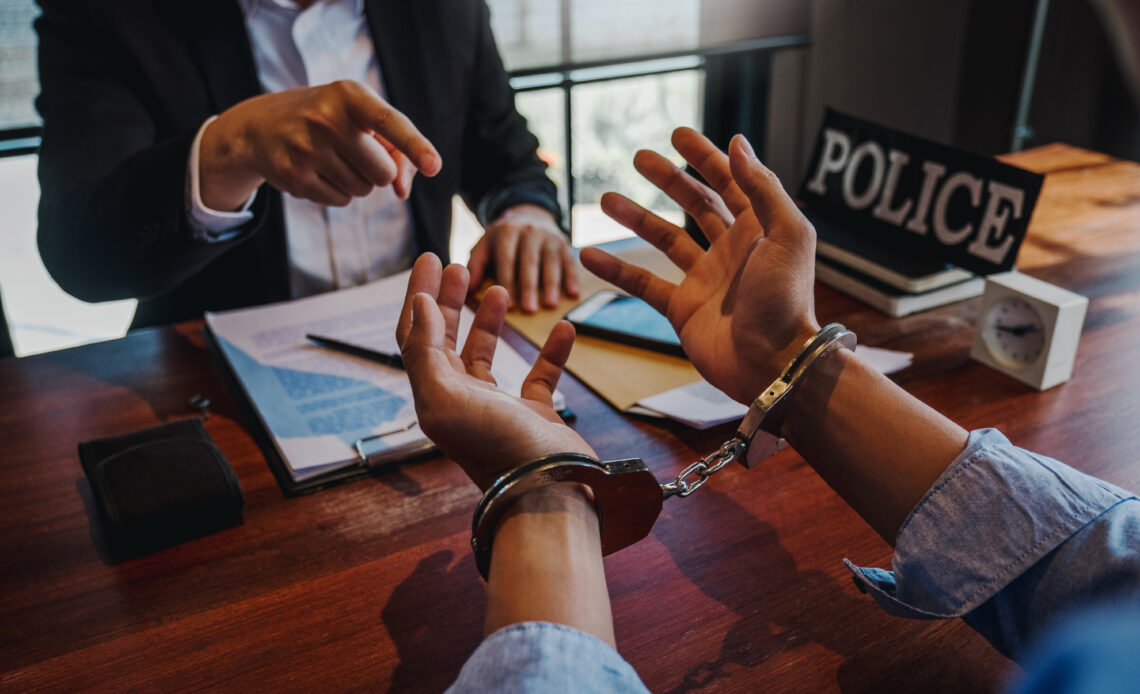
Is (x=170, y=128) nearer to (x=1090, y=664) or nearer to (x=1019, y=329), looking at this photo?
(x=1019, y=329)

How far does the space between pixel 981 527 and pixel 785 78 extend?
2831 millimetres

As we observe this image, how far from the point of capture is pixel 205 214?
1.08m

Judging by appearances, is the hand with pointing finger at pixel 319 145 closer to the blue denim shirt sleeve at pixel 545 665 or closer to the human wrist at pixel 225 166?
the human wrist at pixel 225 166

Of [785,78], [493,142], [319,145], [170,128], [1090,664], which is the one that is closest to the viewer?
[1090,664]

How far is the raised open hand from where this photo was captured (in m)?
0.71

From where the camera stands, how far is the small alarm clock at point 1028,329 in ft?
3.06

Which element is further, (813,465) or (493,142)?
(493,142)

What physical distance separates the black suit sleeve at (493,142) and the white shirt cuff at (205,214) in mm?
530

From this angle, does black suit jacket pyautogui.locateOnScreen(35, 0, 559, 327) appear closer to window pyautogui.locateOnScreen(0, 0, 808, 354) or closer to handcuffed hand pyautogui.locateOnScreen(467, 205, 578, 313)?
handcuffed hand pyautogui.locateOnScreen(467, 205, 578, 313)

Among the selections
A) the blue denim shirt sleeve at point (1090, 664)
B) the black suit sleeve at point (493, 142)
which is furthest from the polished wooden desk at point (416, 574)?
the black suit sleeve at point (493, 142)

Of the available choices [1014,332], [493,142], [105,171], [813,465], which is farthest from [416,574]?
[493,142]

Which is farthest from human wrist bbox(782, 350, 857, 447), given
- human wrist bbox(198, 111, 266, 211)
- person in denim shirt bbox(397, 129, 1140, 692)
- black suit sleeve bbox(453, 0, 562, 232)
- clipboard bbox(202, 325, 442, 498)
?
black suit sleeve bbox(453, 0, 562, 232)

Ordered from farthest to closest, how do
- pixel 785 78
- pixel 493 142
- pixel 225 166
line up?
pixel 785 78, pixel 493 142, pixel 225 166

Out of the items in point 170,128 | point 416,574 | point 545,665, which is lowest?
point 416,574
